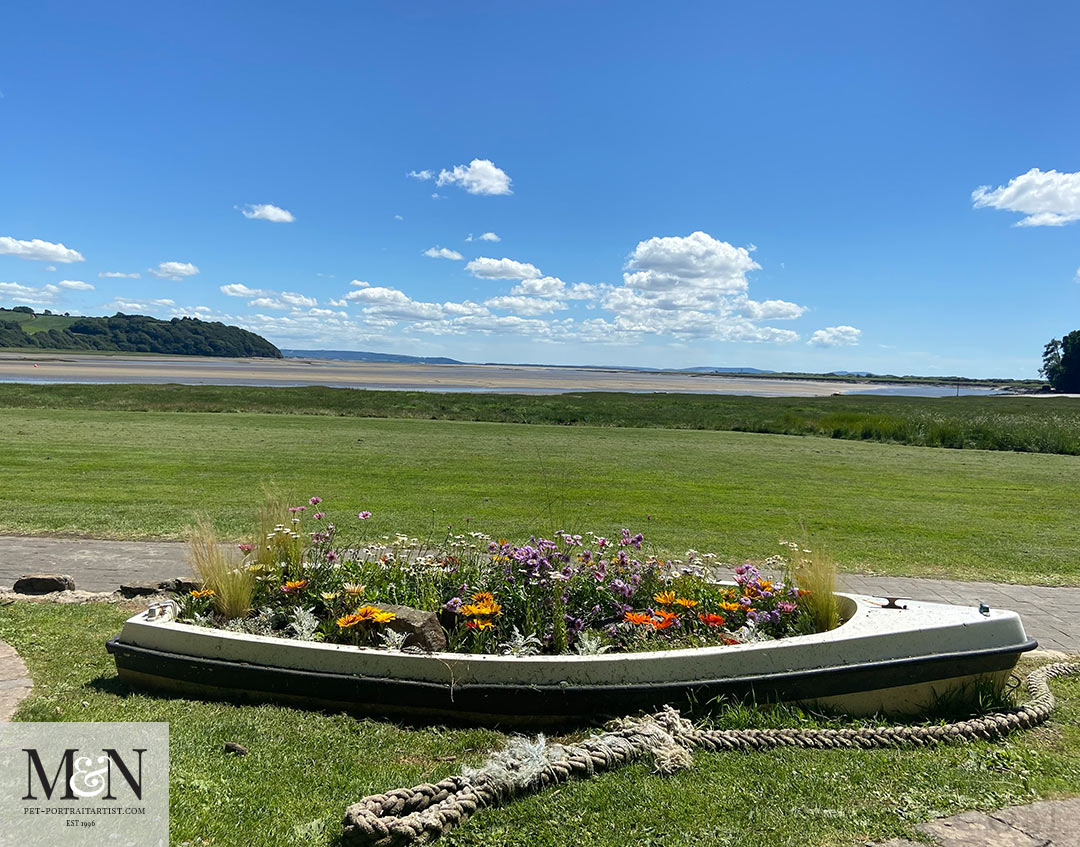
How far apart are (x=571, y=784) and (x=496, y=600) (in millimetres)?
1622

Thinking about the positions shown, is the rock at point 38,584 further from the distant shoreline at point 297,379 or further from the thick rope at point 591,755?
the distant shoreline at point 297,379

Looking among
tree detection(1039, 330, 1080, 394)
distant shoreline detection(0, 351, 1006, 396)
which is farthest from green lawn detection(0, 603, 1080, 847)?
tree detection(1039, 330, 1080, 394)

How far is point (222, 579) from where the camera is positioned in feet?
14.9

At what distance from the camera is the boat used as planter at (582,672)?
3.78m

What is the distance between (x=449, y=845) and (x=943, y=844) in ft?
6.83

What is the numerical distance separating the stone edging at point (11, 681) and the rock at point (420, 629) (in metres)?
2.10

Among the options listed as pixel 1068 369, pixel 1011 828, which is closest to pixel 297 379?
pixel 1011 828

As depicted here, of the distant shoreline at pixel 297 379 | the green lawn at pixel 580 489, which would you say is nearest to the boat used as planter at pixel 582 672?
the green lawn at pixel 580 489

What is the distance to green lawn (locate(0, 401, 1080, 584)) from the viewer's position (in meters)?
8.74

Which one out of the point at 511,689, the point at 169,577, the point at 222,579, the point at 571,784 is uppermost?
the point at 222,579

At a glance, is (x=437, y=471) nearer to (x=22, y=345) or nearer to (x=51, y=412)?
(x=51, y=412)

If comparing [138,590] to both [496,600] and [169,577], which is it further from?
[496,600]

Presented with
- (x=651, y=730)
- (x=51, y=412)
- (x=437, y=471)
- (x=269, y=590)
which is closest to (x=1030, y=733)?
(x=651, y=730)

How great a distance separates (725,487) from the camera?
13.2 meters
